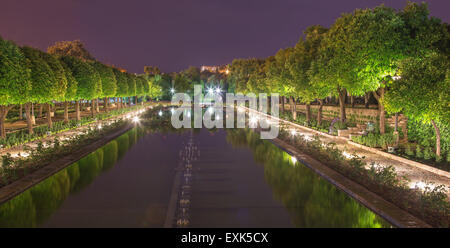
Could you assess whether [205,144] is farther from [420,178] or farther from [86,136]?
[420,178]

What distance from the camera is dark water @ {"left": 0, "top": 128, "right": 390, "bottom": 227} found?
31.0 ft

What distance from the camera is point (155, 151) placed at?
2072cm

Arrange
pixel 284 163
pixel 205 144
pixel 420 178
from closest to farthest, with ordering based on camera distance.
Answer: pixel 420 178
pixel 284 163
pixel 205 144

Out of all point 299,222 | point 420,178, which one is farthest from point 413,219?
point 420,178

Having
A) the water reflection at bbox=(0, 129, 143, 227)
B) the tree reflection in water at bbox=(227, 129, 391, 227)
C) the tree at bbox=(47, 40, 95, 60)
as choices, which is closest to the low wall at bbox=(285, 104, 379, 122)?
the tree reflection in water at bbox=(227, 129, 391, 227)

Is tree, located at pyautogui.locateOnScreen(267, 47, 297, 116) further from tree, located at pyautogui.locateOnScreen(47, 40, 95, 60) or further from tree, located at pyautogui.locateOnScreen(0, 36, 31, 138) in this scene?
tree, located at pyautogui.locateOnScreen(47, 40, 95, 60)

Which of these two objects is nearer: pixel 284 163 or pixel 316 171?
pixel 316 171

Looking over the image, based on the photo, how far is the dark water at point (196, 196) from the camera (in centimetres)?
944

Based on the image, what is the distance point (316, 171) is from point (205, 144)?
34.0 ft

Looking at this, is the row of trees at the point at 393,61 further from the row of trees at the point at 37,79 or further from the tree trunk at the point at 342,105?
the row of trees at the point at 37,79

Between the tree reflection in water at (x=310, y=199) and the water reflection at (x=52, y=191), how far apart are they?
7.22 metres

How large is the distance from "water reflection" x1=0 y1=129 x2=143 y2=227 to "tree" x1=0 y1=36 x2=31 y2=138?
20.7 feet

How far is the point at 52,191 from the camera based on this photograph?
39.6ft
